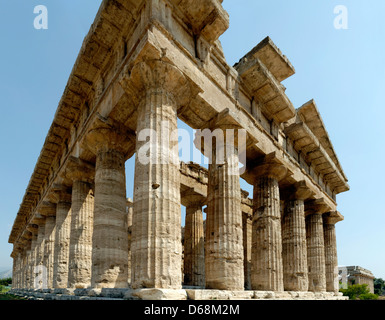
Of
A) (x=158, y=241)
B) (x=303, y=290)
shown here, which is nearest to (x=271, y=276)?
(x=303, y=290)

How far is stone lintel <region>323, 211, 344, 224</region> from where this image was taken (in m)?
20.0

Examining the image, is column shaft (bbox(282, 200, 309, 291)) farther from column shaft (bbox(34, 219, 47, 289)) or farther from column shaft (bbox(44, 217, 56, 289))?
column shaft (bbox(34, 219, 47, 289))

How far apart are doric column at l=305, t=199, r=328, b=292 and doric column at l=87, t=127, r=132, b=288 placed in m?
11.4

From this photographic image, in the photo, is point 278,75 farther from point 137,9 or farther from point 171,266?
point 171,266

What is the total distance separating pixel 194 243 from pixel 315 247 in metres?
6.75

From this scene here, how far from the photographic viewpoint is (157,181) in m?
7.31

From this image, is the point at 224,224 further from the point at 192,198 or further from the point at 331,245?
the point at 331,245

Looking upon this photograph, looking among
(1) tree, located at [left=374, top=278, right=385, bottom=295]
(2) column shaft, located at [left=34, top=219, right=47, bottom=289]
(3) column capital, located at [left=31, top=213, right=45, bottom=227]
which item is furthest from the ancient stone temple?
(1) tree, located at [left=374, top=278, right=385, bottom=295]

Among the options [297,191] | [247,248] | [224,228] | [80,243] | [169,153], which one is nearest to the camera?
[169,153]

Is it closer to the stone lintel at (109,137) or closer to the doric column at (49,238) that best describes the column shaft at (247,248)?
the doric column at (49,238)

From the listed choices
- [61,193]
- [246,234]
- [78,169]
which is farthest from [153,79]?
[246,234]

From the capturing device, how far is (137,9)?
8.88m

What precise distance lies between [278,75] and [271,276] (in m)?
8.43

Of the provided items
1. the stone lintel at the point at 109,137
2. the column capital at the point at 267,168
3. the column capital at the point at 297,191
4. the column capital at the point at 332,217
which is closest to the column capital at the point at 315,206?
the column capital at the point at 297,191
